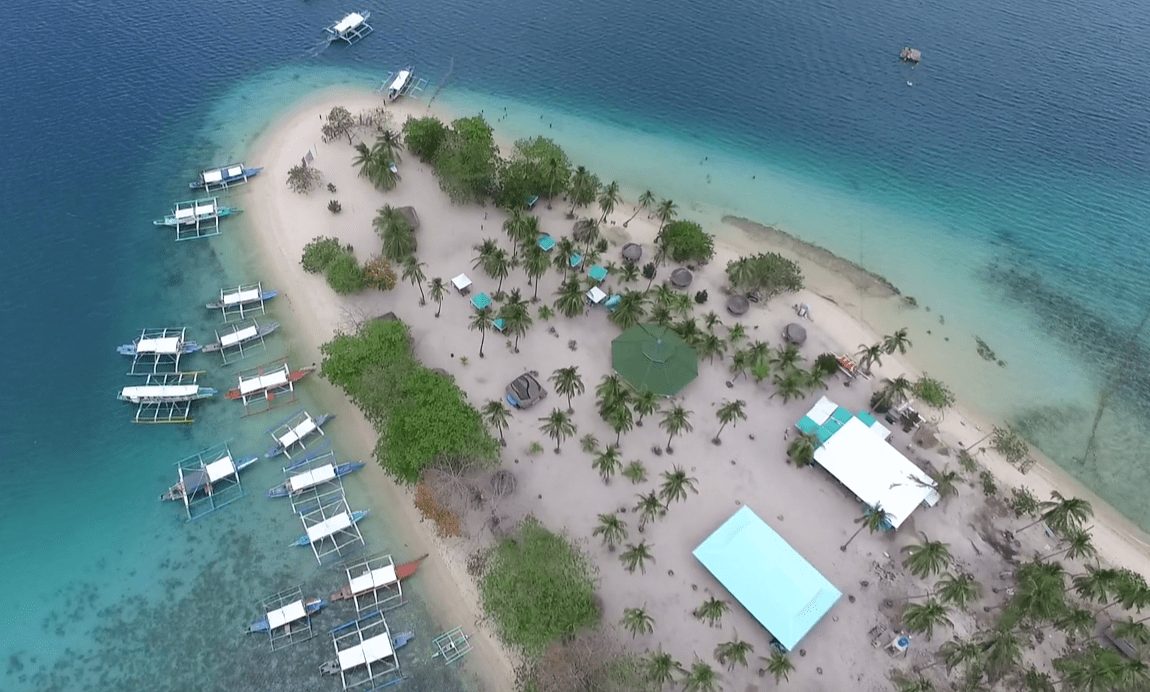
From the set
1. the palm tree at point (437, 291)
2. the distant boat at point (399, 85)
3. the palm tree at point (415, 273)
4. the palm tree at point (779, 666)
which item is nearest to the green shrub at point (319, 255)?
the palm tree at point (415, 273)

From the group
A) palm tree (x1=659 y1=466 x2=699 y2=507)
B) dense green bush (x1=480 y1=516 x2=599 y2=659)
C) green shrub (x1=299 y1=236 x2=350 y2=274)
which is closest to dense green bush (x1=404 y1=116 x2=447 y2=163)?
green shrub (x1=299 y1=236 x2=350 y2=274)

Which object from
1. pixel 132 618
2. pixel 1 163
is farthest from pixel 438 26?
pixel 132 618

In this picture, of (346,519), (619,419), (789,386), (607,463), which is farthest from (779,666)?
(346,519)

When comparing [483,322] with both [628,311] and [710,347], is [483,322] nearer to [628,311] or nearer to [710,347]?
[628,311]

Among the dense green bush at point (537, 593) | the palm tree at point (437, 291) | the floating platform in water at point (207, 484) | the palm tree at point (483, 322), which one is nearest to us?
the dense green bush at point (537, 593)

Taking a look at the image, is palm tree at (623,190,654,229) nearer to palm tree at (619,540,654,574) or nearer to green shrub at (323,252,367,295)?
green shrub at (323,252,367,295)

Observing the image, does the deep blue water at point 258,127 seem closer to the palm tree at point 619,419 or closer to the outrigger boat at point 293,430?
the outrigger boat at point 293,430
